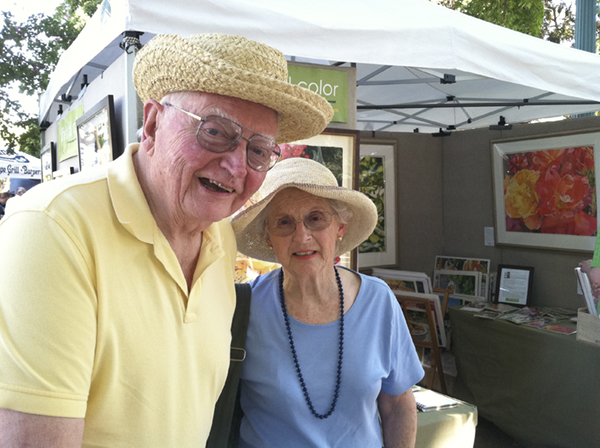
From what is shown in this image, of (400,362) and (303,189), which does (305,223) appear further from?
(400,362)

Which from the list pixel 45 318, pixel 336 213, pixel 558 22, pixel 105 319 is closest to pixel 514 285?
pixel 336 213

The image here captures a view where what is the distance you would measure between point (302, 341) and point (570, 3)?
14.0 m

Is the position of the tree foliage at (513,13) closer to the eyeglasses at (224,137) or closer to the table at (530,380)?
the table at (530,380)

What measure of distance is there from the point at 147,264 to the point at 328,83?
1.84 meters

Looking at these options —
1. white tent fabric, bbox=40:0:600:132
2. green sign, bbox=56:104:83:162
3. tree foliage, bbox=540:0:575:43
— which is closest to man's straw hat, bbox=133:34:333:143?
white tent fabric, bbox=40:0:600:132

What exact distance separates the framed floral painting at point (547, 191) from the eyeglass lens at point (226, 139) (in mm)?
4127

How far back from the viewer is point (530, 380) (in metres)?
3.84

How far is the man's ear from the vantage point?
44.2 inches

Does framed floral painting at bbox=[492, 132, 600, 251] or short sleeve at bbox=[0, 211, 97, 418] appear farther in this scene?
framed floral painting at bbox=[492, 132, 600, 251]

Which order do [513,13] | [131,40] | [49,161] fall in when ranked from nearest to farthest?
[131,40] < [49,161] < [513,13]

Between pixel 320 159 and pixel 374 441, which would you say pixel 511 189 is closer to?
pixel 320 159

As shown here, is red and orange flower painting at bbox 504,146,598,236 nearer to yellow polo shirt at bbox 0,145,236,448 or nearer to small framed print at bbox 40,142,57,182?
yellow polo shirt at bbox 0,145,236,448

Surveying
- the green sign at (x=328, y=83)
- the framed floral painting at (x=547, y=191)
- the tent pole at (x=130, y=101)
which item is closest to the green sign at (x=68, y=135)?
the tent pole at (x=130, y=101)

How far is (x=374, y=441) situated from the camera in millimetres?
1601
